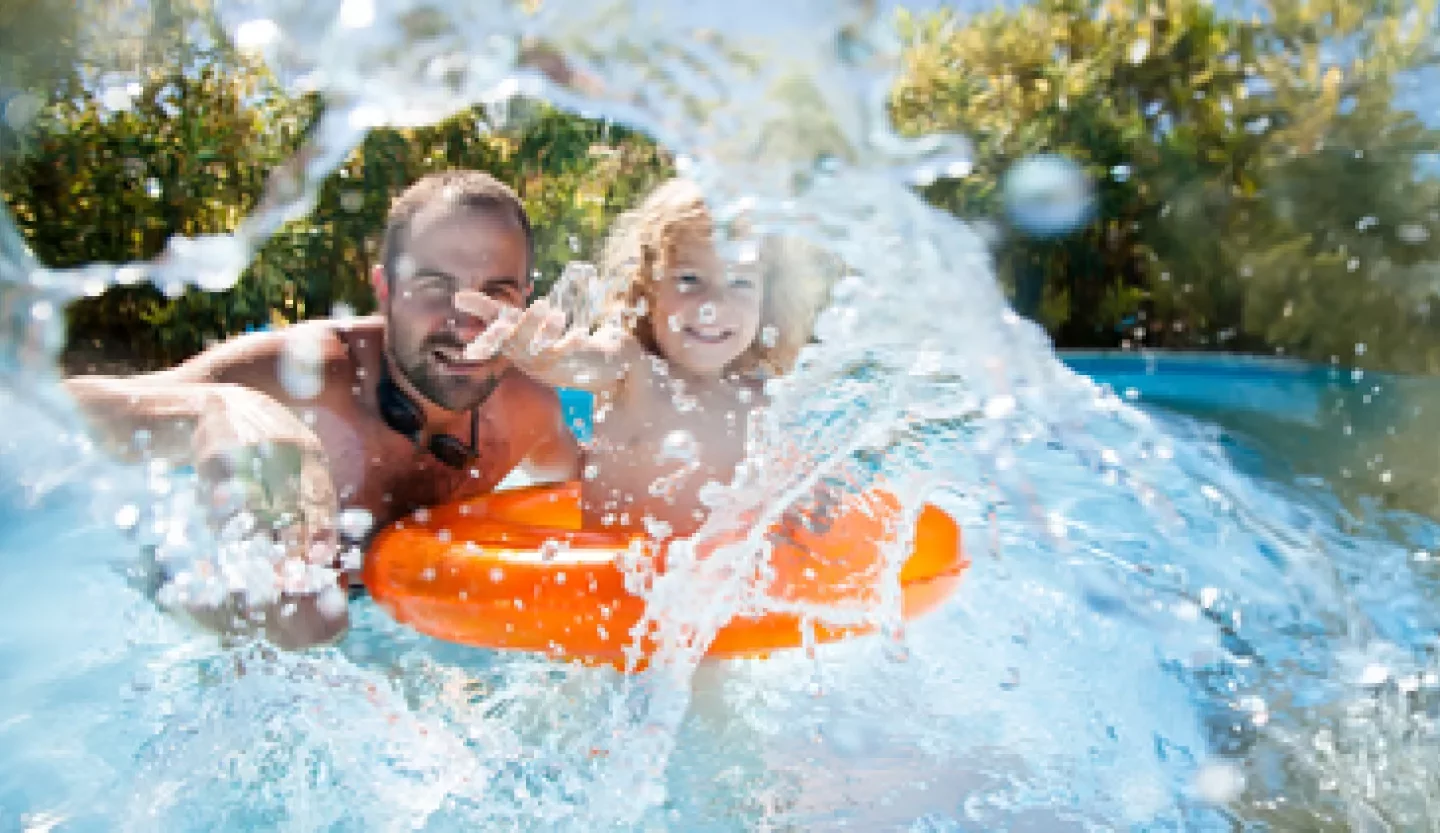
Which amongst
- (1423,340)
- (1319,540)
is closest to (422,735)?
(1319,540)

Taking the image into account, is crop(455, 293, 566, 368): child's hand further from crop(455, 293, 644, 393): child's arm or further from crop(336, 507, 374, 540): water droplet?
crop(336, 507, 374, 540): water droplet

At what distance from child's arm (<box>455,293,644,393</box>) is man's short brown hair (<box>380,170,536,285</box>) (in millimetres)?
354

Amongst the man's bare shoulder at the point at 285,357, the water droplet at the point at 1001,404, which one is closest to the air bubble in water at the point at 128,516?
the man's bare shoulder at the point at 285,357

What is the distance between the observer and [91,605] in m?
3.38

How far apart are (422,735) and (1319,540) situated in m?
3.00

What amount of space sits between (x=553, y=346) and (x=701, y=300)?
388 mm

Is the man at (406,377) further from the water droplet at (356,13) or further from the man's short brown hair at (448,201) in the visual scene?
the water droplet at (356,13)

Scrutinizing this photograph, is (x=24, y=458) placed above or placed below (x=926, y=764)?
below

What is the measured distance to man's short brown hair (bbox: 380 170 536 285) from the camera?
2.56m

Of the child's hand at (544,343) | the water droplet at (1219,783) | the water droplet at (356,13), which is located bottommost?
the water droplet at (1219,783)

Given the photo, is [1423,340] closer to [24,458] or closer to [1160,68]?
[1160,68]

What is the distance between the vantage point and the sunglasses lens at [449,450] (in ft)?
8.87

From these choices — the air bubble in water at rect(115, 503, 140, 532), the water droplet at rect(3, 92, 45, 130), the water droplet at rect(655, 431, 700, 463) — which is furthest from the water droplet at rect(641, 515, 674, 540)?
the water droplet at rect(3, 92, 45, 130)

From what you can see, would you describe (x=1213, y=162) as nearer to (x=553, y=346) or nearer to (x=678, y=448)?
(x=678, y=448)
